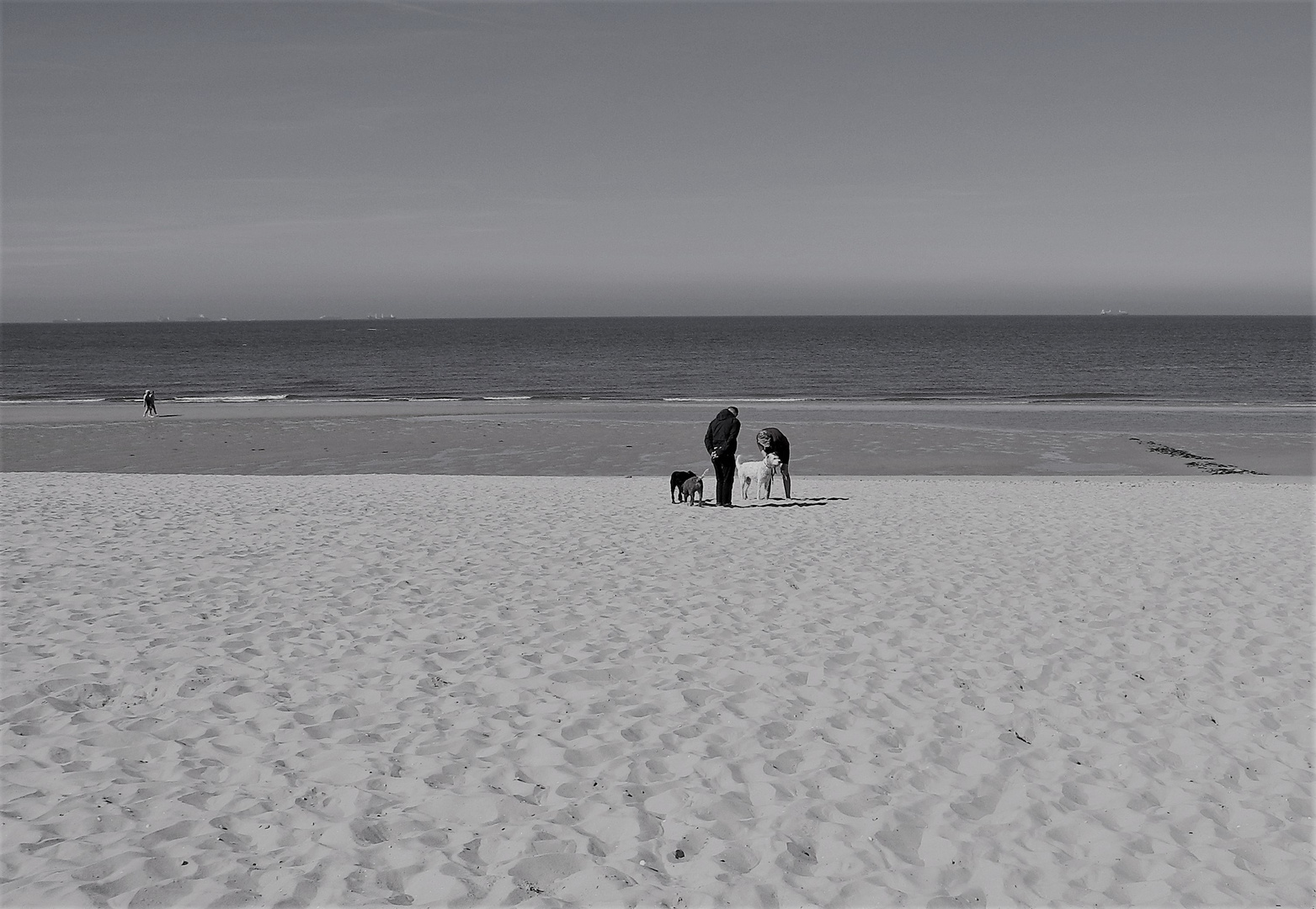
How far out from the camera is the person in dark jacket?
561 inches

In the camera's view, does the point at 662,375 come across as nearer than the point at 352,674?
No

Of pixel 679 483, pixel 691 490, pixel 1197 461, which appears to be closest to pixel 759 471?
pixel 691 490

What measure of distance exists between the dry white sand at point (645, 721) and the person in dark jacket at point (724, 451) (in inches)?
136

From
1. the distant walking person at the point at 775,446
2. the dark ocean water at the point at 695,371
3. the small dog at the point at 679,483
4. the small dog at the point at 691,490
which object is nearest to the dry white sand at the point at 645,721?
the small dog at the point at 691,490

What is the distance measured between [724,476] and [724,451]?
1.31 ft

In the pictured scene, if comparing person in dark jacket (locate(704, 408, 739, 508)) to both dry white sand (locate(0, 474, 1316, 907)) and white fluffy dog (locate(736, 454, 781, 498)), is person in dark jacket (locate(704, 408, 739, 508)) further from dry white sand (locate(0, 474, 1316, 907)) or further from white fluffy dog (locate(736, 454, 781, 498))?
dry white sand (locate(0, 474, 1316, 907))

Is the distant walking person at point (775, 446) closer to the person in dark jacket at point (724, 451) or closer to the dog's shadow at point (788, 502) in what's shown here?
the dog's shadow at point (788, 502)

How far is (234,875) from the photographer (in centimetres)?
406

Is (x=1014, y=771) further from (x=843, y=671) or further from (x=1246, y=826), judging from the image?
(x=843, y=671)

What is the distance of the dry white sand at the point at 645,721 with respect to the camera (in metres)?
4.25

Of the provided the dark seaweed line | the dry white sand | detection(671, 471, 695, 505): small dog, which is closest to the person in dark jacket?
detection(671, 471, 695, 505): small dog

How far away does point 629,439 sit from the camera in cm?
2791

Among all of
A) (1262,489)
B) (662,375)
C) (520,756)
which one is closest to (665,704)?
(520,756)

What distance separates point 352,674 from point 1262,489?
1728 cm
